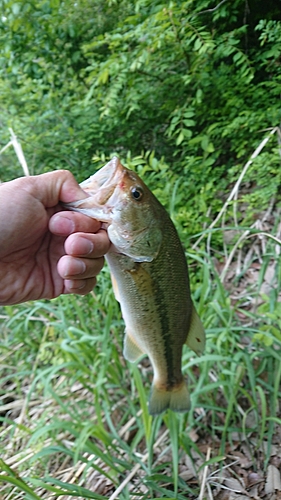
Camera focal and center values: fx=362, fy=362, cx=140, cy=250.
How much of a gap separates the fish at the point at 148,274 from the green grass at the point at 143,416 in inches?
9.1

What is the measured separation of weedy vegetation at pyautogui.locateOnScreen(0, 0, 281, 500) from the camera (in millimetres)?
1690

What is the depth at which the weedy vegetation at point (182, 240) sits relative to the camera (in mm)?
1690

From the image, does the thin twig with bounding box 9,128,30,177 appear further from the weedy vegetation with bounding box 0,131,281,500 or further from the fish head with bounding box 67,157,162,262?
the fish head with bounding box 67,157,162,262

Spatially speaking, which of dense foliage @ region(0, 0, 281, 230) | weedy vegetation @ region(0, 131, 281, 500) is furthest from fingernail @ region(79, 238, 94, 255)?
dense foliage @ region(0, 0, 281, 230)

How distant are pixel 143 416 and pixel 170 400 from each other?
0.23 m

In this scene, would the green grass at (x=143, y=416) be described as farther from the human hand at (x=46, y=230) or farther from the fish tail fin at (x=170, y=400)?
the human hand at (x=46, y=230)

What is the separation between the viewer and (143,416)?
66.1 inches

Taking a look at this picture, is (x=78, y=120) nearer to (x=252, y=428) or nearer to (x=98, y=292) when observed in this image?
(x=98, y=292)

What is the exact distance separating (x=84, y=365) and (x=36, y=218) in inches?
44.9

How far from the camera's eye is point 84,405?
84.4 inches

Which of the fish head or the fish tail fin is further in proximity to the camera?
the fish tail fin

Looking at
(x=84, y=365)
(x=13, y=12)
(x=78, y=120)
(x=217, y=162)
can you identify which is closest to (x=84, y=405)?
(x=84, y=365)

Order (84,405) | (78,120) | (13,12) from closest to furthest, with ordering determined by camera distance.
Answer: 1. (84,405)
2. (13,12)
3. (78,120)

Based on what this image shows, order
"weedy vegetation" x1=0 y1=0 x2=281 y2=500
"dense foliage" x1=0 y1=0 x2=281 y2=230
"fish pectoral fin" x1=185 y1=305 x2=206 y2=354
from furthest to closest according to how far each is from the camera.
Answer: "dense foliage" x1=0 y1=0 x2=281 y2=230
"weedy vegetation" x1=0 y1=0 x2=281 y2=500
"fish pectoral fin" x1=185 y1=305 x2=206 y2=354
